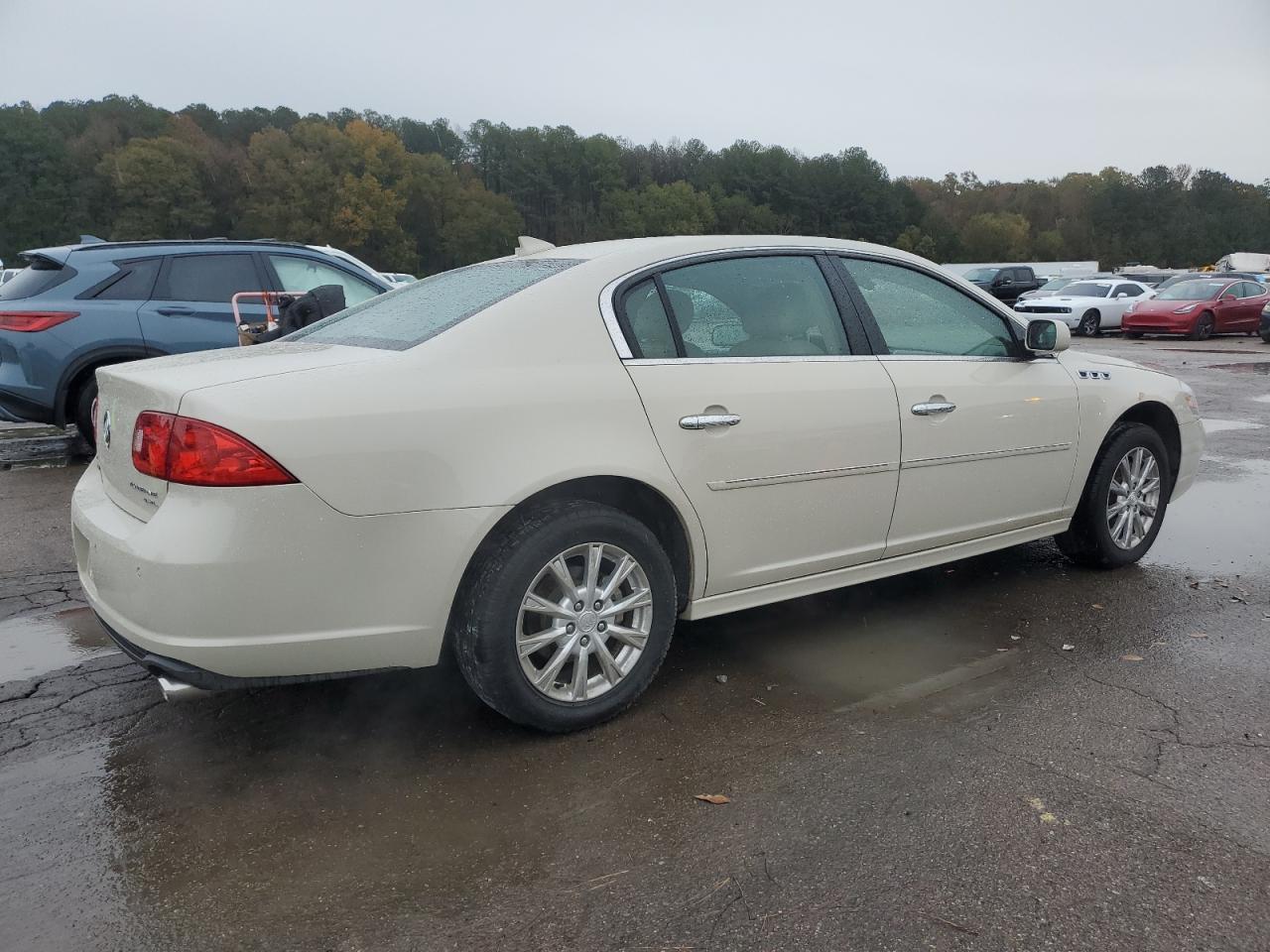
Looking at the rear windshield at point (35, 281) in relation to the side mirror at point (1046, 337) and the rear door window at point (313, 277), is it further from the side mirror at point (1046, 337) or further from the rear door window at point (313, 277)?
the side mirror at point (1046, 337)

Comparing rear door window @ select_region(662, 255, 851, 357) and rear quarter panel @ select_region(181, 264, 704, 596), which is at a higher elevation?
rear door window @ select_region(662, 255, 851, 357)

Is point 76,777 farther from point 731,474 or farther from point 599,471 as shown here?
point 731,474

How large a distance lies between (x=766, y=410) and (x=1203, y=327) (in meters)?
23.9

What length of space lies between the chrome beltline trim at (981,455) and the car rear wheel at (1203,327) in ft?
71.8

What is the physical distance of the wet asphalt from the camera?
7.45 ft

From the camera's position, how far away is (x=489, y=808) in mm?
2770

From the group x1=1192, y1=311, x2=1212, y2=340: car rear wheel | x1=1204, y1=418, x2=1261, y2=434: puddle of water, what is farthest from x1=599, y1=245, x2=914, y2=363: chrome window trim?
x1=1192, y1=311, x2=1212, y2=340: car rear wheel

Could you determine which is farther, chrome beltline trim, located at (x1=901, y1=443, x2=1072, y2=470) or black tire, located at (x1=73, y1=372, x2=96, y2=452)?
black tire, located at (x1=73, y1=372, x2=96, y2=452)

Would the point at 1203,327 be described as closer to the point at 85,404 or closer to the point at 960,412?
the point at 960,412

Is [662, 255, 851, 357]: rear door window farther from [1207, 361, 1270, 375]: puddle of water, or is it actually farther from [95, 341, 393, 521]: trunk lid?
[1207, 361, 1270, 375]: puddle of water

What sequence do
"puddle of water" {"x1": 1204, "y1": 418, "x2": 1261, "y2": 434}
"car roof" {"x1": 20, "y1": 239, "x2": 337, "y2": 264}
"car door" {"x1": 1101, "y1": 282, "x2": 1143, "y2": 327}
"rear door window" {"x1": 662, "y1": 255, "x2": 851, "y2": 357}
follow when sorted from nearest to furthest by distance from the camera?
"rear door window" {"x1": 662, "y1": 255, "x2": 851, "y2": 357}
"car roof" {"x1": 20, "y1": 239, "x2": 337, "y2": 264}
"puddle of water" {"x1": 1204, "y1": 418, "x2": 1261, "y2": 434}
"car door" {"x1": 1101, "y1": 282, "x2": 1143, "y2": 327}

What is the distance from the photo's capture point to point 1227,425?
9.88 meters

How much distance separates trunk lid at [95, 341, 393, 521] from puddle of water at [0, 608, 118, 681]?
1058 mm

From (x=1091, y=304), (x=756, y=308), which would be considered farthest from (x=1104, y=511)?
(x=1091, y=304)
